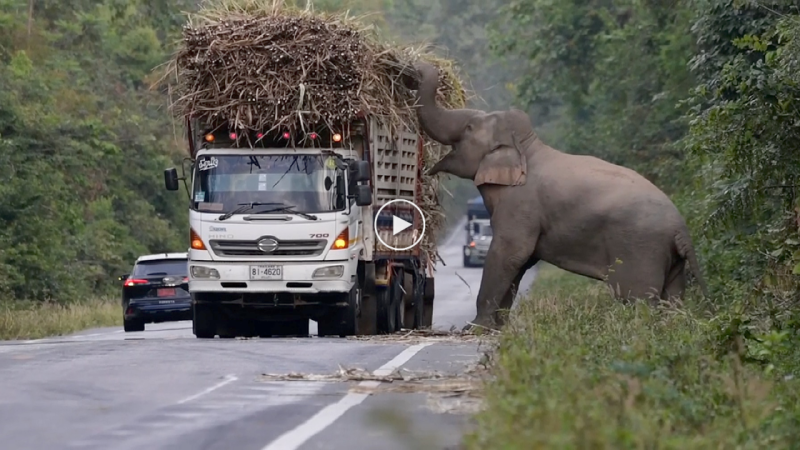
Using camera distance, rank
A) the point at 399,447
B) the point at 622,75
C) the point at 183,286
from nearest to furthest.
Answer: the point at 399,447
the point at 183,286
the point at 622,75

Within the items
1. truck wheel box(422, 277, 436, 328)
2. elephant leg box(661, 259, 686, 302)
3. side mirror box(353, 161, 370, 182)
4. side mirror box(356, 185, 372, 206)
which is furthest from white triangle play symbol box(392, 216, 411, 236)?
elephant leg box(661, 259, 686, 302)

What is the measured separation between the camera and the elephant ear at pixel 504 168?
20547 millimetres

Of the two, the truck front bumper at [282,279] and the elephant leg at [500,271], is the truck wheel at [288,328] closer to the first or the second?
the elephant leg at [500,271]

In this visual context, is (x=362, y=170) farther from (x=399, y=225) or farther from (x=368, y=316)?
(x=399, y=225)

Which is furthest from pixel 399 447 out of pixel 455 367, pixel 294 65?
pixel 294 65

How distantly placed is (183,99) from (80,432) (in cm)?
1010

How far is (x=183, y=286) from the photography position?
28188 mm

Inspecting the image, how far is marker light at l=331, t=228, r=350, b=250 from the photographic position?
62.0 ft

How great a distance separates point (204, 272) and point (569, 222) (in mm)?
4528

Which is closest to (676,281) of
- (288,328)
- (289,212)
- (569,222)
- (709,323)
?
(569,222)

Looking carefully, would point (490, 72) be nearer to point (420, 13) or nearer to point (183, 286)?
point (420, 13)

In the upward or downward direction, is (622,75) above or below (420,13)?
below

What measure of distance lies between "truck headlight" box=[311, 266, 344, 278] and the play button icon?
160 centimetres

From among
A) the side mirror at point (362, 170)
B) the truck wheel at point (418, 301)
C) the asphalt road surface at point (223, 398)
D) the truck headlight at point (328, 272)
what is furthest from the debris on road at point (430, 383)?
the truck wheel at point (418, 301)
